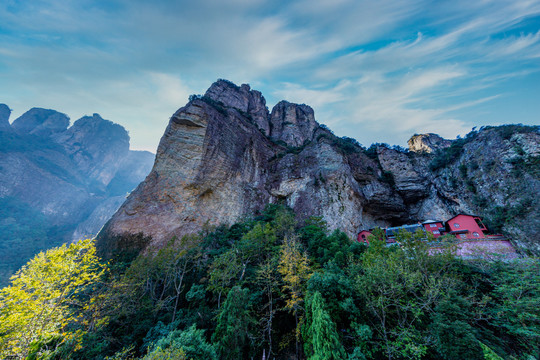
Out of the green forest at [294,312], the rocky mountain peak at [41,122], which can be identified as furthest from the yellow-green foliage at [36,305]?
the rocky mountain peak at [41,122]

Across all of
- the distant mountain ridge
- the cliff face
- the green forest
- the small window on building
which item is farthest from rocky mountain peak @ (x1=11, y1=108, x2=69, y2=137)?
the small window on building

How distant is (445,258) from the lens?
13016 millimetres

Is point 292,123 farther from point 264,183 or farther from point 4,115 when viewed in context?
point 4,115

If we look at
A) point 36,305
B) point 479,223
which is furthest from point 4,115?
point 479,223

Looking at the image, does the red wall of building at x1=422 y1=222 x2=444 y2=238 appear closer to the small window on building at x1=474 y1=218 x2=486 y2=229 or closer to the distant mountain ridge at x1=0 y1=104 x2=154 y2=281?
the small window on building at x1=474 y1=218 x2=486 y2=229

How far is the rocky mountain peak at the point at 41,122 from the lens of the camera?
7956cm

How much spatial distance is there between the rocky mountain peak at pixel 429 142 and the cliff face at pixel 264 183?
0.37 metres

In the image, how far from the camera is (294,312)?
41.7 feet

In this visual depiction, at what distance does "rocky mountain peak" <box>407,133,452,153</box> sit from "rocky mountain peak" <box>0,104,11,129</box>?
13726cm

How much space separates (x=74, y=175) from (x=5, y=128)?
2433 cm

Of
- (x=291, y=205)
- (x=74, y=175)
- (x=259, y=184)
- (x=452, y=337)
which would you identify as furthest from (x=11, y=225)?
(x=452, y=337)

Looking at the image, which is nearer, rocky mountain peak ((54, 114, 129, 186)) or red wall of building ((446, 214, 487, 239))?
red wall of building ((446, 214, 487, 239))

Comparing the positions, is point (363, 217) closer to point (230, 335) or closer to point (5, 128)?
point (230, 335)

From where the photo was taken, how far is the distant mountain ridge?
50188mm
